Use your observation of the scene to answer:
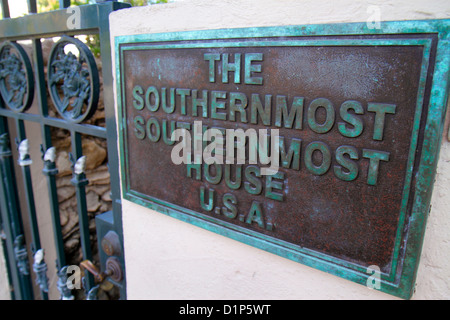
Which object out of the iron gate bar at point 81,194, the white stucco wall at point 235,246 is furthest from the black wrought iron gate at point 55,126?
the white stucco wall at point 235,246

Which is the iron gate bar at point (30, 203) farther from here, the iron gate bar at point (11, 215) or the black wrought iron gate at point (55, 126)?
the iron gate bar at point (11, 215)

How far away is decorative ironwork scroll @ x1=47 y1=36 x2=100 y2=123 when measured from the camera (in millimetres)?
1407

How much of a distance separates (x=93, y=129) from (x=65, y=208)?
1.44 metres

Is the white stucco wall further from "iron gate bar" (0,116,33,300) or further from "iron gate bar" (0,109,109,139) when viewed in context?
"iron gate bar" (0,116,33,300)

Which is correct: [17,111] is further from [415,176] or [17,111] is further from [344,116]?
[415,176]

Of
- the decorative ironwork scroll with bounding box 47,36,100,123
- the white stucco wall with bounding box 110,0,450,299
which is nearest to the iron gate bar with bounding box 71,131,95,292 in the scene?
the decorative ironwork scroll with bounding box 47,36,100,123

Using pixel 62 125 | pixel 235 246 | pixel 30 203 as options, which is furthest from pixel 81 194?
pixel 235 246

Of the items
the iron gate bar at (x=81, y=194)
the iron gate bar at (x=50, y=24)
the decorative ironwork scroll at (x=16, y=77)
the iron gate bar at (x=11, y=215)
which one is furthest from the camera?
the iron gate bar at (x=11, y=215)

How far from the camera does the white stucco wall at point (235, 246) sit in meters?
0.81

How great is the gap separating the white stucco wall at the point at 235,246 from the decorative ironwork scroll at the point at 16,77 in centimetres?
71

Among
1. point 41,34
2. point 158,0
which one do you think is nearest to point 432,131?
point 41,34

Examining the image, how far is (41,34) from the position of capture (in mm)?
1555

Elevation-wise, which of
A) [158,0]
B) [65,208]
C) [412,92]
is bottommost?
[65,208]

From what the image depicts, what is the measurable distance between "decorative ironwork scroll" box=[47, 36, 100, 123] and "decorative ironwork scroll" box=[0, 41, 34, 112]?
248 millimetres
